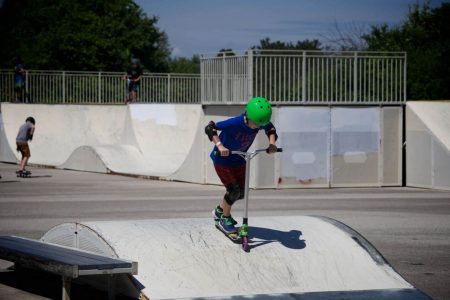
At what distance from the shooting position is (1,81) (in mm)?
34594

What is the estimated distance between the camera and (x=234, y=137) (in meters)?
9.86

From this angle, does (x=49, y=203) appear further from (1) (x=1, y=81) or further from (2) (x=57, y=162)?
(1) (x=1, y=81)

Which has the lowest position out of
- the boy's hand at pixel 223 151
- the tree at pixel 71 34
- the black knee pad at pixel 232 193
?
the black knee pad at pixel 232 193

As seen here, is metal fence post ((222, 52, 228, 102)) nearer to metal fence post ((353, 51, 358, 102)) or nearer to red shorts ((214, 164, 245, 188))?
metal fence post ((353, 51, 358, 102))

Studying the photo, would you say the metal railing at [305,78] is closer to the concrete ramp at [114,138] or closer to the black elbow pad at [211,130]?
the concrete ramp at [114,138]

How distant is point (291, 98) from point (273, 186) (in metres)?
2.29

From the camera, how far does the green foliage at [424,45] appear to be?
115 ft

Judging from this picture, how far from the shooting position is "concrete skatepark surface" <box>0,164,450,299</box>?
10.7 metres

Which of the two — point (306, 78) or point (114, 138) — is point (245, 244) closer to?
point (306, 78)

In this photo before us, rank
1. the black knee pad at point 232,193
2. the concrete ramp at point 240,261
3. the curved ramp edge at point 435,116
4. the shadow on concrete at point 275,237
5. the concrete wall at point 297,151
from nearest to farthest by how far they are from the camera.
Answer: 1. the concrete ramp at point 240,261
2. the shadow on concrete at point 275,237
3. the black knee pad at point 232,193
4. the curved ramp edge at point 435,116
5. the concrete wall at point 297,151

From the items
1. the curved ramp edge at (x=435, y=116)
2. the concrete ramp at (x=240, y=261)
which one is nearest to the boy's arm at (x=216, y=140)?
the concrete ramp at (x=240, y=261)

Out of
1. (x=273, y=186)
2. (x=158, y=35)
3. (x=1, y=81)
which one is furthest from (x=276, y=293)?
(x=158, y=35)

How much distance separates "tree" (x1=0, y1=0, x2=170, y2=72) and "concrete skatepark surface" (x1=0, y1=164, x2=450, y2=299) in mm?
33202

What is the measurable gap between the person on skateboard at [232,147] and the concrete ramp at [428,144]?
494 inches
